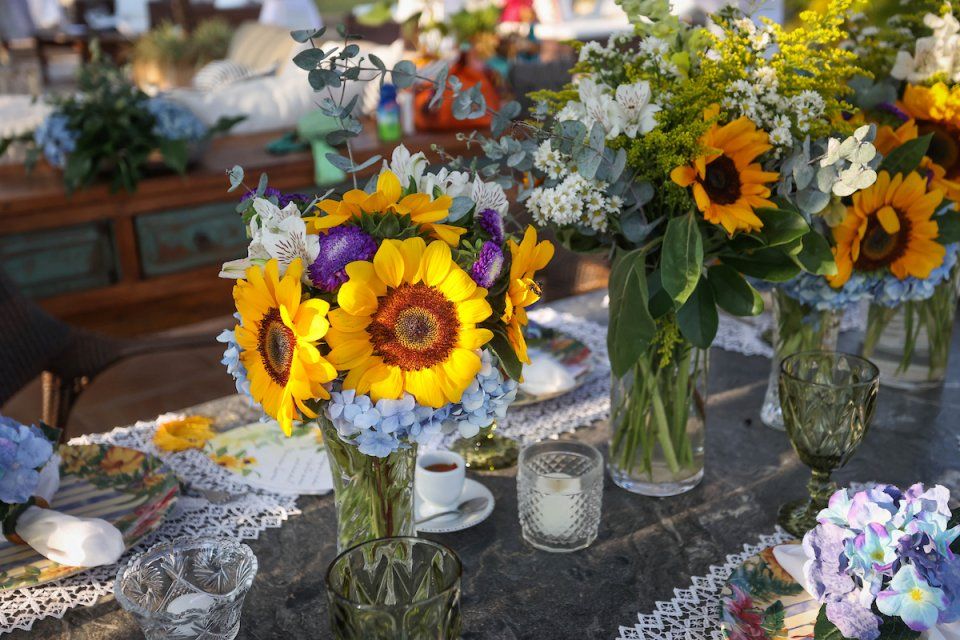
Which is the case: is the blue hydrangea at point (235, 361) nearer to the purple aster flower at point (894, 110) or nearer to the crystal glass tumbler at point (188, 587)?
the crystal glass tumbler at point (188, 587)

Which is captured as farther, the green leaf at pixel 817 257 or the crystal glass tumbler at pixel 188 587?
the green leaf at pixel 817 257

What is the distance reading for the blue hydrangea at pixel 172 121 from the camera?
2.32m

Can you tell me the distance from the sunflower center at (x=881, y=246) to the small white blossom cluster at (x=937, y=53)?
211mm

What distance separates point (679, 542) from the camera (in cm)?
89

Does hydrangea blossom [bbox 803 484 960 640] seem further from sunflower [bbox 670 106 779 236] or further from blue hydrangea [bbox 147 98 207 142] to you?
blue hydrangea [bbox 147 98 207 142]

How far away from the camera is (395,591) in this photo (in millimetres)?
662

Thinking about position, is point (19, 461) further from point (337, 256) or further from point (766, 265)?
point (766, 265)

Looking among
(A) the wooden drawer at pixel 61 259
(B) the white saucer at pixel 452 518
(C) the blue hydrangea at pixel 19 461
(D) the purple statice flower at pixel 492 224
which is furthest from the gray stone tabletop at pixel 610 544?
(A) the wooden drawer at pixel 61 259

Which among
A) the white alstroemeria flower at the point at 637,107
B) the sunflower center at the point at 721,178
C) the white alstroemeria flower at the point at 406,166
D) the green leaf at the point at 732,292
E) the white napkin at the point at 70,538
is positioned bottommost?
the white napkin at the point at 70,538

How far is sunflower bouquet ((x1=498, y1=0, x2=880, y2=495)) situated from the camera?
2.65 ft

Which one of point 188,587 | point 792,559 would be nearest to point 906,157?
point 792,559

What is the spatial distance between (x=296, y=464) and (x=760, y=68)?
25.5 inches

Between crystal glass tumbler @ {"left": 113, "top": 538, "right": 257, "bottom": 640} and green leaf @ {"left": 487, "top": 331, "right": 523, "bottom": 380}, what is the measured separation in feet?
0.89

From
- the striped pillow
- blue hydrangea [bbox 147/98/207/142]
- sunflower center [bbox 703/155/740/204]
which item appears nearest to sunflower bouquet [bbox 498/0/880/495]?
sunflower center [bbox 703/155/740/204]
